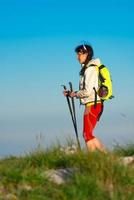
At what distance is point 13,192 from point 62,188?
26.3 inches

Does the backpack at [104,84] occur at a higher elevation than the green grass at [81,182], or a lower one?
higher

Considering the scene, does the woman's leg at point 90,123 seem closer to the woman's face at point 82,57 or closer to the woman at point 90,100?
the woman at point 90,100

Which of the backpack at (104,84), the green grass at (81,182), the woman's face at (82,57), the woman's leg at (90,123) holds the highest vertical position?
the woman's face at (82,57)

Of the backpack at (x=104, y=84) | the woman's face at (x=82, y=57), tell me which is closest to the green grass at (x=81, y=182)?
the backpack at (x=104, y=84)

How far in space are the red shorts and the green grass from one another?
133 inches

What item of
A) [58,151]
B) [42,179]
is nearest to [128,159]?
[58,151]

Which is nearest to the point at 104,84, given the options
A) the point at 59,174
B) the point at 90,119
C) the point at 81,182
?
the point at 90,119

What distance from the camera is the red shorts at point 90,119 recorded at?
12656mm

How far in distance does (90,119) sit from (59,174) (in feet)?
12.8

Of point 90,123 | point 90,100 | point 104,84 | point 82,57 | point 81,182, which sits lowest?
point 81,182

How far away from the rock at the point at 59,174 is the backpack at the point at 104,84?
378cm

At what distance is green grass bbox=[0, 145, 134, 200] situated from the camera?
26.7ft

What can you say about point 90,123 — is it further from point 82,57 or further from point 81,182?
point 81,182

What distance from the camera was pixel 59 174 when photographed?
8914mm
